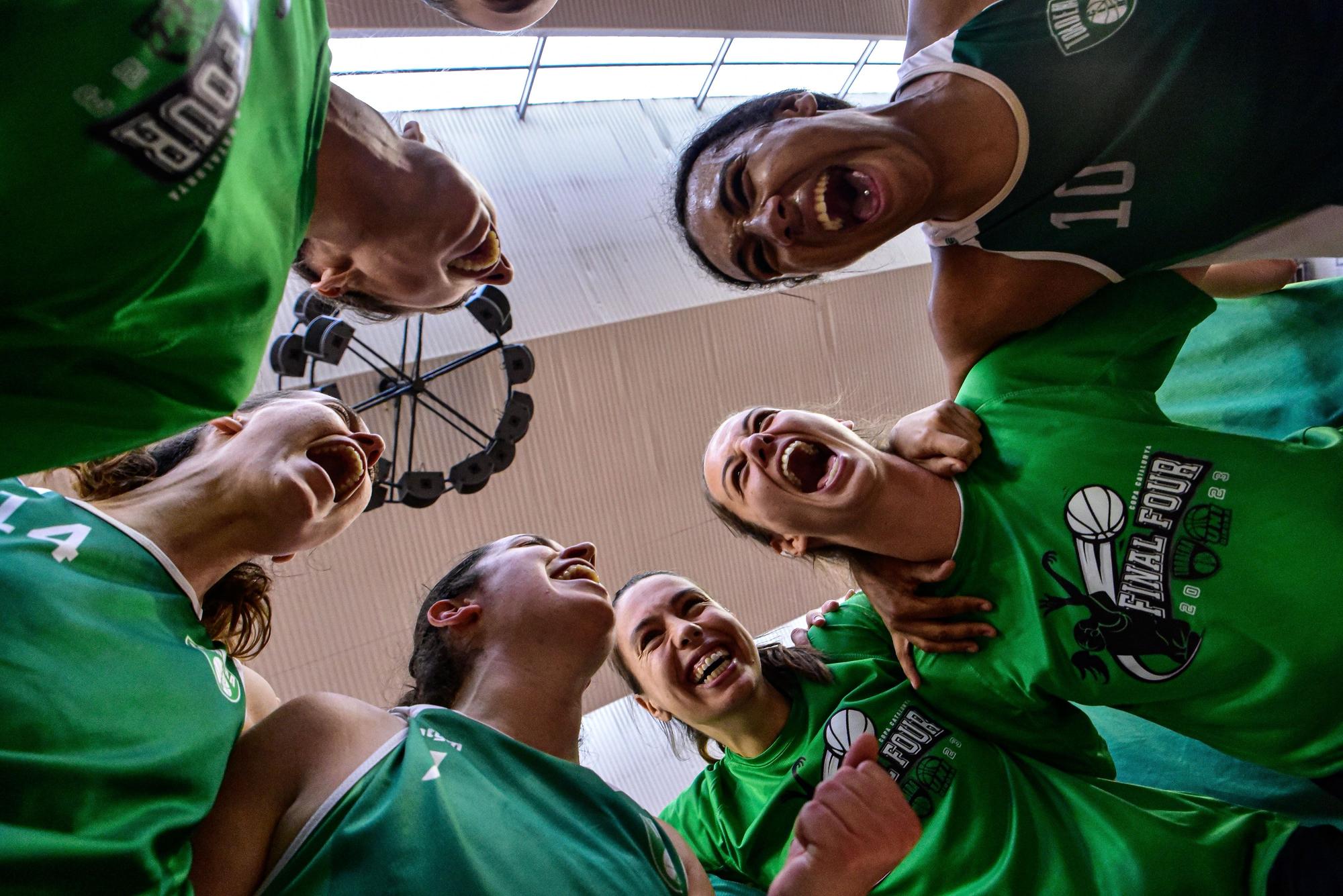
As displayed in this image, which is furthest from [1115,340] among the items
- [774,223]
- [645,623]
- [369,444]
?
[369,444]

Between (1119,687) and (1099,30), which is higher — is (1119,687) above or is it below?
below

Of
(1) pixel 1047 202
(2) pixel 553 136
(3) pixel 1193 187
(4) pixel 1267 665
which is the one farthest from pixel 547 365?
(4) pixel 1267 665

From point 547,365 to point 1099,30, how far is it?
2275mm

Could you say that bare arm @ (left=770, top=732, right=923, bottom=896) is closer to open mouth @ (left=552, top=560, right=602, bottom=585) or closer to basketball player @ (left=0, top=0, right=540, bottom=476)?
open mouth @ (left=552, top=560, right=602, bottom=585)

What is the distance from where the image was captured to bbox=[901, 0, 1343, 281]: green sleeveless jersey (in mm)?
1527

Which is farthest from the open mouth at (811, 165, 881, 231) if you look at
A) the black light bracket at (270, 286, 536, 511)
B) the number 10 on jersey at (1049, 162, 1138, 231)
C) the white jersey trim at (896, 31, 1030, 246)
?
the black light bracket at (270, 286, 536, 511)

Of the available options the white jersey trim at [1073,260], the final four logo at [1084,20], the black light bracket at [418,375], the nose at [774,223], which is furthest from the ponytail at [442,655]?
the final four logo at [1084,20]

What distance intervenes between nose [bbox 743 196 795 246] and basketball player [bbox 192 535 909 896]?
963 mm

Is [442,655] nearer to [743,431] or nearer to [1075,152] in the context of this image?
[743,431]

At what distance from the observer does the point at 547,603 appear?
172 cm

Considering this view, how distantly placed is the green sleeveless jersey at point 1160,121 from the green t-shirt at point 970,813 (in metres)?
1.10

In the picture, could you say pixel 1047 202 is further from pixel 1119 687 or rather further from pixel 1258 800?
pixel 1258 800

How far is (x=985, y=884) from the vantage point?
1.66 meters

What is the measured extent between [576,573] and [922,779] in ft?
2.89
